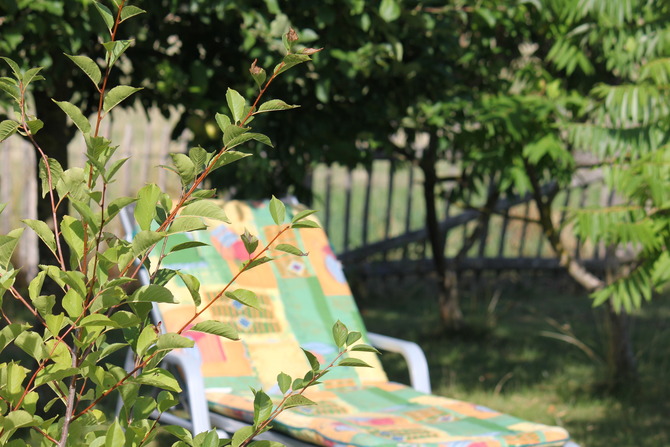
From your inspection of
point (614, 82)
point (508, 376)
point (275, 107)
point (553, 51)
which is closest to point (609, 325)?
point (508, 376)

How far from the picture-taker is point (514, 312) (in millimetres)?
8008

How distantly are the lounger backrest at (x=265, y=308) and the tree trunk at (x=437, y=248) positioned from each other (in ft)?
5.76

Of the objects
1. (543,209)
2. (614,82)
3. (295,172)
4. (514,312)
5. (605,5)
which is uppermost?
(605,5)

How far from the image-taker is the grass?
484 centimetres

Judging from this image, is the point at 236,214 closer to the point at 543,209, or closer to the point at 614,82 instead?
the point at 543,209

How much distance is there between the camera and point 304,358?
392 cm

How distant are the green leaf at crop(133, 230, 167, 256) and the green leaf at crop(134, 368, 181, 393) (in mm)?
199

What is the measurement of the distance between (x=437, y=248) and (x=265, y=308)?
8.36ft

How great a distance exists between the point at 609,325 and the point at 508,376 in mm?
777

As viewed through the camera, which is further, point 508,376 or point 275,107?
point 508,376

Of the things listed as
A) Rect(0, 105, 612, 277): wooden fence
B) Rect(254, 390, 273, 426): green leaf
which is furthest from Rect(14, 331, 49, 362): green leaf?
Rect(0, 105, 612, 277): wooden fence

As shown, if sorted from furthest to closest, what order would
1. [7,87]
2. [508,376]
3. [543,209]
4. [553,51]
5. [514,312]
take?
A: 1. [514,312]
2. [508,376]
3. [543,209]
4. [553,51]
5. [7,87]

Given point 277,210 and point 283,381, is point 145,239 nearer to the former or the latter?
point 277,210

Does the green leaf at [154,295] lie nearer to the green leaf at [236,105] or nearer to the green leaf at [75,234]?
the green leaf at [75,234]
